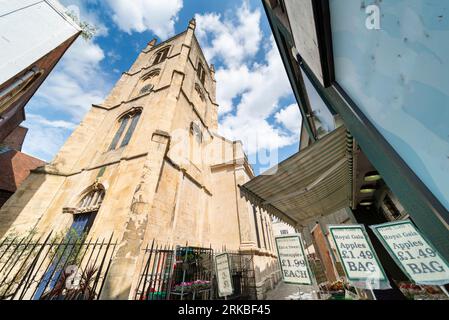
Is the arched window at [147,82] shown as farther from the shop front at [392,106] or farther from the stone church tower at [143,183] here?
the shop front at [392,106]

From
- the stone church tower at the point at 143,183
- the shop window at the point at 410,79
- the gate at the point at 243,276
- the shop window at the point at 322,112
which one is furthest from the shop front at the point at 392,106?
the gate at the point at 243,276

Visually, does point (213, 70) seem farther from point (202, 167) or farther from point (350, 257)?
point (350, 257)

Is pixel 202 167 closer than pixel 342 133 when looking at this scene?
No

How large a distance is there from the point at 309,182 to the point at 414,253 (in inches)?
72.7

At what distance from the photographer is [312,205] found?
15.9 ft

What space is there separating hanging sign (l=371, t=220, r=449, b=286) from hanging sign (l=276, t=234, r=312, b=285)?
1072 millimetres

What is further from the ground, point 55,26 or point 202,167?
point 55,26

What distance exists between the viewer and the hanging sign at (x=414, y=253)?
165 cm

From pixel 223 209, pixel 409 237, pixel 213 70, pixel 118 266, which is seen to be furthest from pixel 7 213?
pixel 213 70

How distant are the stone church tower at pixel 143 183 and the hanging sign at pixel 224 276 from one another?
2.49 meters

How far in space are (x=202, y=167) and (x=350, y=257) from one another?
11029 millimetres

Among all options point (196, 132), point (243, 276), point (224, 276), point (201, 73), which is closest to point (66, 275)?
point (224, 276)

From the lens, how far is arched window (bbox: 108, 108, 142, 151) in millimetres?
10516

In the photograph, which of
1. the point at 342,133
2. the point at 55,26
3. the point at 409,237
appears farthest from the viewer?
the point at 55,26
